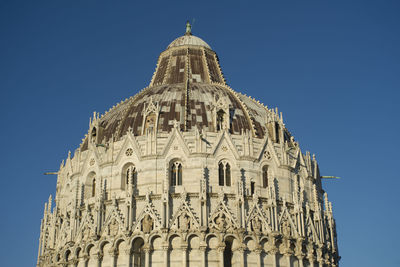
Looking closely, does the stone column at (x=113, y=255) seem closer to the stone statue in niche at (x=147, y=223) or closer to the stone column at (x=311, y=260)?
the stone statue in niche at (x=147, y=223)

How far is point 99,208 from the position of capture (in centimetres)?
4797

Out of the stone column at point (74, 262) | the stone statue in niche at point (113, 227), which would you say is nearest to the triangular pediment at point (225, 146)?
the stone statue in niche at point (113, 227)

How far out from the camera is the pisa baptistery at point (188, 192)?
45781 millimetres

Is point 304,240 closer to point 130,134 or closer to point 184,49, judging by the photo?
point 130,134

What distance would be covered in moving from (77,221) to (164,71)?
20.5m

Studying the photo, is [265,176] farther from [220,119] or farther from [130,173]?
[130,173]

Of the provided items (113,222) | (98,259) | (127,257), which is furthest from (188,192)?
(98,259)

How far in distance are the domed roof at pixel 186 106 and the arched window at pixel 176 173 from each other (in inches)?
137

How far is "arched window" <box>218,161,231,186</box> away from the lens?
1914 inches

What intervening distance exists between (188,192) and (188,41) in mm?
24028

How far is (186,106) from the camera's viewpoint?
52875mm

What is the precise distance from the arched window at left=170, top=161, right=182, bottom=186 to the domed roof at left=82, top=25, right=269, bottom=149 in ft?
11.5

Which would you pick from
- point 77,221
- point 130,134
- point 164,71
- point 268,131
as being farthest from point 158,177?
point 164,71

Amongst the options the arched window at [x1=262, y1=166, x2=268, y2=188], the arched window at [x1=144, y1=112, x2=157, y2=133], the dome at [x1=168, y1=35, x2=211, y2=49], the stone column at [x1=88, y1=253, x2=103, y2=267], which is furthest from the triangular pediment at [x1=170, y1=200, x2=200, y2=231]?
the dome at [x1=168, y1=35, x2=211, y2=49]
